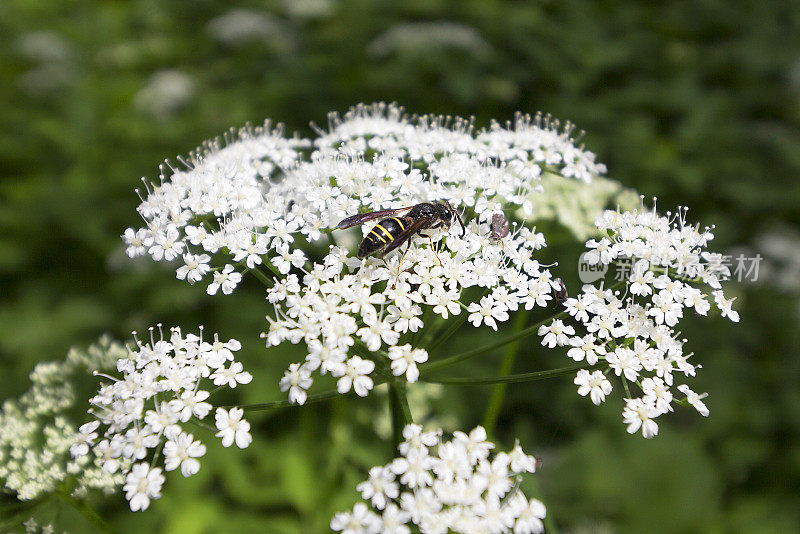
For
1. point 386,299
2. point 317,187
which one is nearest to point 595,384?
point 386,299

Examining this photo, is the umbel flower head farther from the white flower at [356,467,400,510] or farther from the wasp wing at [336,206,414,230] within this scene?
the white flower at [356,467,400,510]

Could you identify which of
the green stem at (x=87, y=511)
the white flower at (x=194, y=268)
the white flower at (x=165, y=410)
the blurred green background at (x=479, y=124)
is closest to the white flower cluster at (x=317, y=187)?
the white flower at (x=194, y=268)

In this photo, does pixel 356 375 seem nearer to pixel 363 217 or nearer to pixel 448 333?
pixel 448 333

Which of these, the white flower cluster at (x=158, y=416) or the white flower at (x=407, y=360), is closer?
the white flower cluster at (x=158, y=416)

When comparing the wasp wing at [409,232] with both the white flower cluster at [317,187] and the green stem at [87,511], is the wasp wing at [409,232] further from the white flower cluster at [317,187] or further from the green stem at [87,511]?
the green stem at [87,511]

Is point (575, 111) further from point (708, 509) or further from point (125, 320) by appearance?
point (125, 320)

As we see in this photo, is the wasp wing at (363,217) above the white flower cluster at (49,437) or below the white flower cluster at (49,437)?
above
